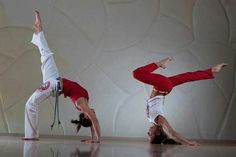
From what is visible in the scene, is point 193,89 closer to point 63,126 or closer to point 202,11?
point 202,11

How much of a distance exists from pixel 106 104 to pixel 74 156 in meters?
4.14

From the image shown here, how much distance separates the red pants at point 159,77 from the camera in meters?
4.25

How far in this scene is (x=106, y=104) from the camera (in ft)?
19.9

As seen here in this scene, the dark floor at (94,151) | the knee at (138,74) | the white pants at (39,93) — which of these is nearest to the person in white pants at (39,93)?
the white pants at (39,93)

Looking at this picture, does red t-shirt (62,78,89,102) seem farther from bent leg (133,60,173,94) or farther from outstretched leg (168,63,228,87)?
outstretched leg (168,63,228,87)

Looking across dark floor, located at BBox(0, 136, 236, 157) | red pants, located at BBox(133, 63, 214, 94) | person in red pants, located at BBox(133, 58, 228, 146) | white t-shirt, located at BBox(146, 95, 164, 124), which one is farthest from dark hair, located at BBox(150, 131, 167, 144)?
dark floor, located at BBox(0, 136, 236, 157)

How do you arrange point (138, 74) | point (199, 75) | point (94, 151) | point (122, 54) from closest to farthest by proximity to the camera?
1. point (94, 151)
2. point (138, 74)
3. point (199, 75)
4. point (122, 54)

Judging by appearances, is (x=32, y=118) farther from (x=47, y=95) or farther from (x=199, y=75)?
(x=199, y=75)

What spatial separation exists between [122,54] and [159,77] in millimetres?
1875

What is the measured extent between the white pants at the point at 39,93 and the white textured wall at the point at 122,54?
6.20 feet

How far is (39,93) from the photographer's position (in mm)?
4086

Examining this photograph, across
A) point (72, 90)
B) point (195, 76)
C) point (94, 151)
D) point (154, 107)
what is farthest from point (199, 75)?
point (94, 151)

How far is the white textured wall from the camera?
604cm

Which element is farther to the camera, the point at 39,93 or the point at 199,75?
the point at 199,75
